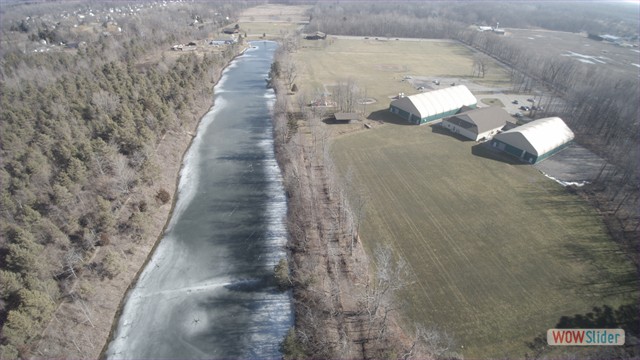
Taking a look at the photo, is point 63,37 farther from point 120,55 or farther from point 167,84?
point 167,84

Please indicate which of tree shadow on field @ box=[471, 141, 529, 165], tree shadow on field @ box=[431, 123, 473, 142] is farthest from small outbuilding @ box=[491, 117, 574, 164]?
tree shadow on field @ box=[431, 123, 473, 142]

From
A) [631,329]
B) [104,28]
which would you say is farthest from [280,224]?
[104,28]

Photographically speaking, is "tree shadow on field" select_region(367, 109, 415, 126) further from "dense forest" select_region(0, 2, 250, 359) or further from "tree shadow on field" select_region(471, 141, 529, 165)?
"dense forest" select_region(0, 2, 250, 359)

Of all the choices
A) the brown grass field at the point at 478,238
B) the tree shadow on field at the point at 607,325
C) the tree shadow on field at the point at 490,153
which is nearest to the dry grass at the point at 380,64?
the tree shadow on field at the point at 490,153

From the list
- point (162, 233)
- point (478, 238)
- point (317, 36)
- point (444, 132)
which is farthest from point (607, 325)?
point (317, 36)

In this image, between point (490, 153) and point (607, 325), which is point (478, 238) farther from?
point (490, 153)

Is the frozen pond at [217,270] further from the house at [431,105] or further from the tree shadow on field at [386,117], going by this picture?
the house at [431,105]
